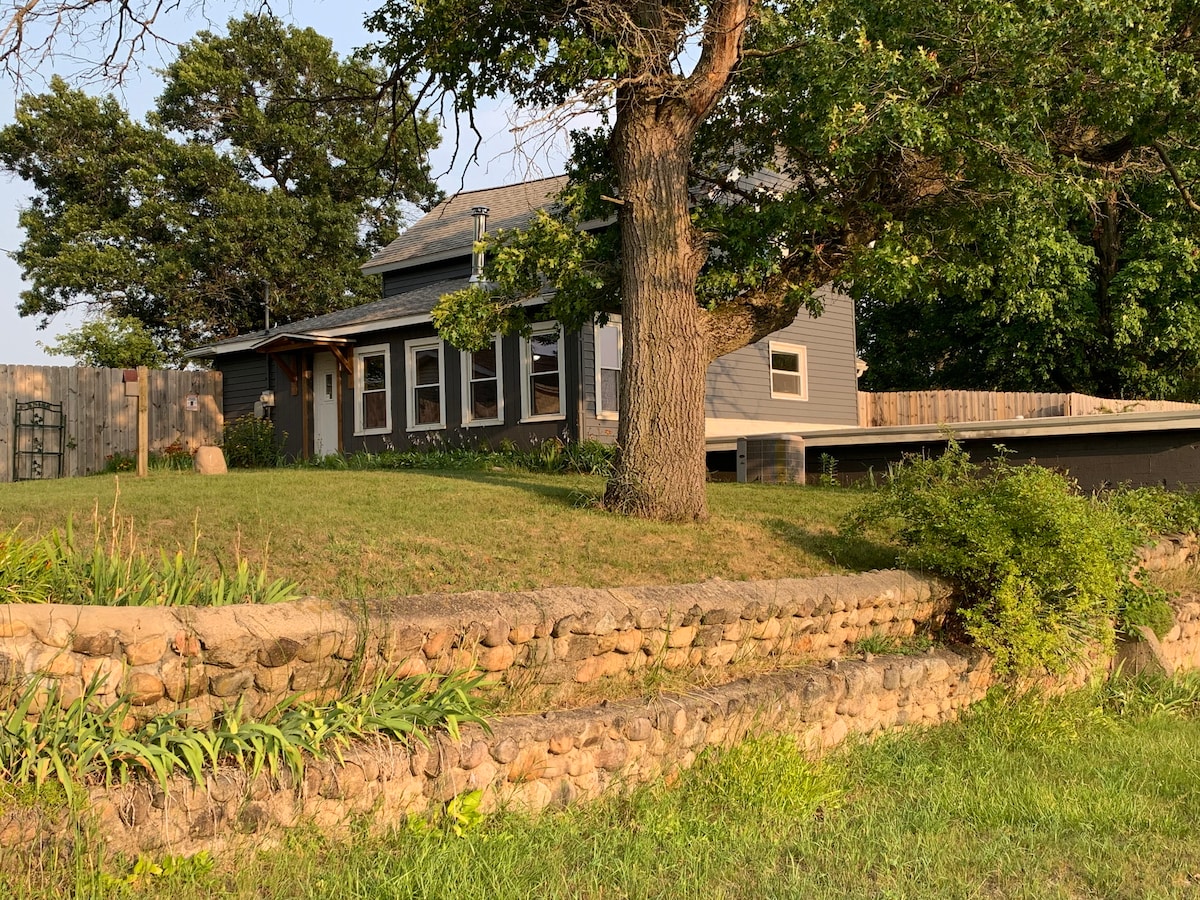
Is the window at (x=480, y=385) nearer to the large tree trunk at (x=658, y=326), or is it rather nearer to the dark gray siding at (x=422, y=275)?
the dark gray siding at (x=422, y=275)

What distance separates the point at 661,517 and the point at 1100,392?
20347mm

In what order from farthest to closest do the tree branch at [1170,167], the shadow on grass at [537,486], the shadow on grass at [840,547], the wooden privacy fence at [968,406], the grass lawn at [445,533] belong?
the wooden privacy fence at [968,406] < the tree branch at [1170,167] < the shadow on grass at [537,486] < the shadow on grass at [840,547] < the grass lawn at [445,533]

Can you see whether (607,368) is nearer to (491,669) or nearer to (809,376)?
(809,376)

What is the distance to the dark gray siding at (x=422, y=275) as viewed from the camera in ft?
70.0

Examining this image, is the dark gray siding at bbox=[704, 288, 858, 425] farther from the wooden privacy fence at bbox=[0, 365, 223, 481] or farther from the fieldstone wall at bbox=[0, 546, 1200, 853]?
the fieldstone wall at bbox=[0, 546, 1200, 853]

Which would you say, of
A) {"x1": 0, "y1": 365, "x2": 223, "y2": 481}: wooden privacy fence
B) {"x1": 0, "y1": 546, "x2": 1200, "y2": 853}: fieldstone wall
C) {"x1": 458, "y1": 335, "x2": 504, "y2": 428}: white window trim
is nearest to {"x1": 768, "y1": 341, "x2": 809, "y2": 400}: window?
{"x1": 458, "y1": 335, "x2": 504, "y2": 428}: white window trim

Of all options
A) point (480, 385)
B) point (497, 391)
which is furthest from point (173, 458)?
point (497, 391)

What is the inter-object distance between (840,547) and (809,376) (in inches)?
483

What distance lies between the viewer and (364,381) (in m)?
19.5

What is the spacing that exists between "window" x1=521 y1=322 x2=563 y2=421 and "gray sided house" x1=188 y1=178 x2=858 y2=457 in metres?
0.02

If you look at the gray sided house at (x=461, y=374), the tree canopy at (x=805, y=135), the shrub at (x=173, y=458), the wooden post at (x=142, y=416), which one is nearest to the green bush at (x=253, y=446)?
the gray sided house at (x=461, y=374)

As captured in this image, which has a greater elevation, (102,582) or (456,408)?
(456,408)

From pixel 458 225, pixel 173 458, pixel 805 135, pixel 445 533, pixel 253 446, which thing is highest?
pixel 458 225

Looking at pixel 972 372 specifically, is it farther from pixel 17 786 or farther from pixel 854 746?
pixel 17 786
